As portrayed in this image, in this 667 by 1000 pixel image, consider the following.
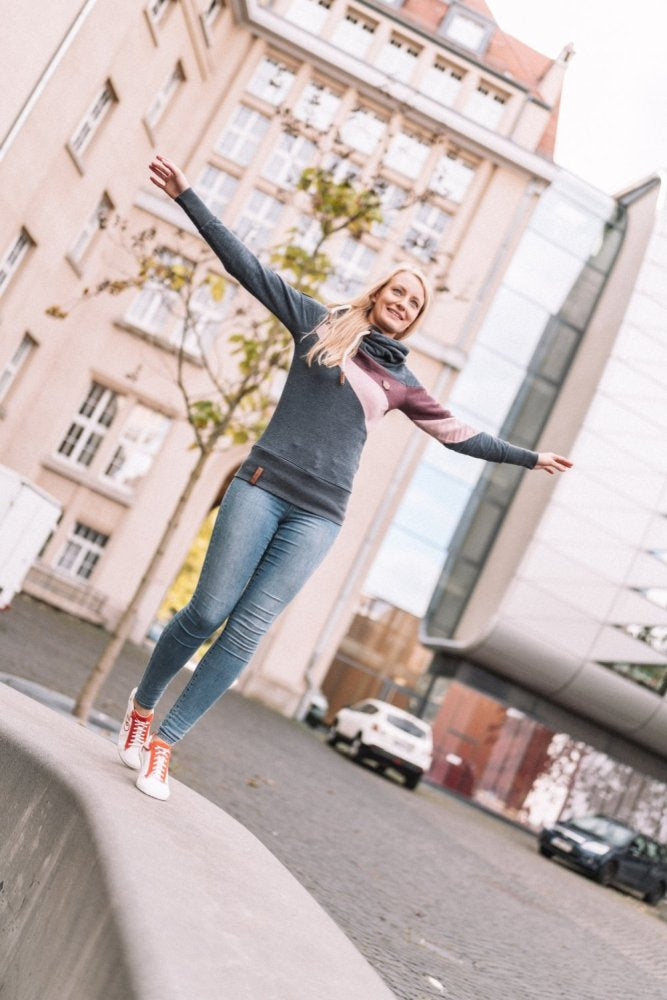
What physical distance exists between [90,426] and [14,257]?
6966 millimetres

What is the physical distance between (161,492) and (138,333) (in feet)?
12.4

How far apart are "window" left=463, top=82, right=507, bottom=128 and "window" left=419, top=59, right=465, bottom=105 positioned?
0.51 m

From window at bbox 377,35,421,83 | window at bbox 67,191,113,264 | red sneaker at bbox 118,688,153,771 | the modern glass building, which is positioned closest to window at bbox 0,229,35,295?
Result: window at bbox 67,191,113,264

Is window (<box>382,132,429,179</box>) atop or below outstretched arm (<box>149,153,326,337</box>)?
atop

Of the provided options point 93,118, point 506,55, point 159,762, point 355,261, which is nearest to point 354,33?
point 506,55

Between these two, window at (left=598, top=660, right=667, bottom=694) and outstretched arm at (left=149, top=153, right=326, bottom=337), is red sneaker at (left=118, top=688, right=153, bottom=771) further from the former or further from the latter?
window at (left=598, top=660, right=667, bottom=694)

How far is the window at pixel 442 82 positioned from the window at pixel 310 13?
3.19 metres

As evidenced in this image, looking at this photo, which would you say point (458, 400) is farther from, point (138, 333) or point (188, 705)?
point (188, 705)

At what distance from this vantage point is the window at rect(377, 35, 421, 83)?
28672 mm

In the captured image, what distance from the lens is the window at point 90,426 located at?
2444 centimetres

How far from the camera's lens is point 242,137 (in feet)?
89.5

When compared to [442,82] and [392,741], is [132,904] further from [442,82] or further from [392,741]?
[442,82]

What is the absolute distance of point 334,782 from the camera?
14.0 meters

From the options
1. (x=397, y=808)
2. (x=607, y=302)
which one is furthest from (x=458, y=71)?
(x=397, y=808)
